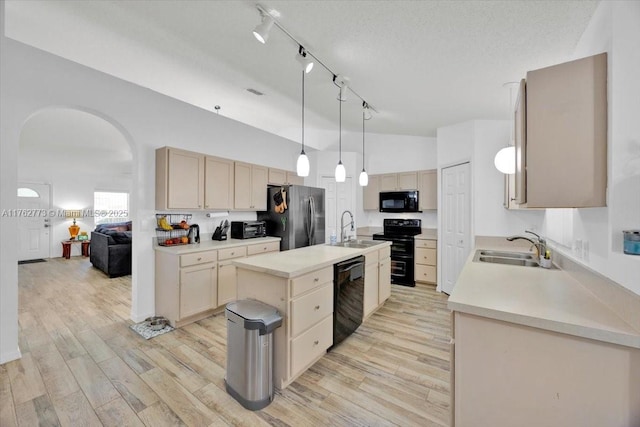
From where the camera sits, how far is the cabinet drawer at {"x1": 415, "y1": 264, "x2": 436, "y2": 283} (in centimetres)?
438

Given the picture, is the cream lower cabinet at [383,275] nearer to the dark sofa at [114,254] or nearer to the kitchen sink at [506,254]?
the kitchen sink at [506,254]

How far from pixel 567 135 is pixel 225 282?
347cm

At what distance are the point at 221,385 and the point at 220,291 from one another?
57.4 inches

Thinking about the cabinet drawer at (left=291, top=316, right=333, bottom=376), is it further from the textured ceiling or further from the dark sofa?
the dark sofa

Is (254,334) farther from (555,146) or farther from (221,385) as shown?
(555,146)

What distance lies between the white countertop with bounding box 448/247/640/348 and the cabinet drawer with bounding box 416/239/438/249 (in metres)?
2.56

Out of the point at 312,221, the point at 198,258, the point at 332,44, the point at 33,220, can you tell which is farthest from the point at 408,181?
the point at 33,220

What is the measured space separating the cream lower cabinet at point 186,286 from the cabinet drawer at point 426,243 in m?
3.31

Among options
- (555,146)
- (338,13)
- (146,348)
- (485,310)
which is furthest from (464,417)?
(146,348)

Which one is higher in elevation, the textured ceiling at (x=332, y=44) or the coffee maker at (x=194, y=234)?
the textured ceiling at (x=332, y=44)

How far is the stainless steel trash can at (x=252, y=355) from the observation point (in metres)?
1.72


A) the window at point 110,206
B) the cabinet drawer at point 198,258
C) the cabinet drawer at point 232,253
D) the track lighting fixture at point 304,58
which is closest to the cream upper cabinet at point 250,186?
the cabinet drawer at point 232,253

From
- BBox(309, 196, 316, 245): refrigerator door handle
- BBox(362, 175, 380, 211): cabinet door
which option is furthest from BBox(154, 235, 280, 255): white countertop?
BBox(362, 175, 380, 211): cabinet door

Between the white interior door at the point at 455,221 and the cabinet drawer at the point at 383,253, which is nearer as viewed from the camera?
the cabinet drawer at the point at 383,253
